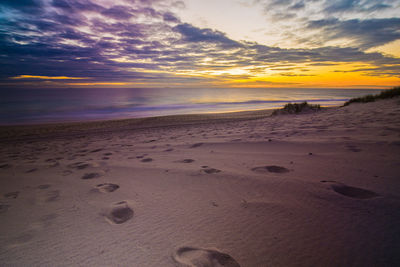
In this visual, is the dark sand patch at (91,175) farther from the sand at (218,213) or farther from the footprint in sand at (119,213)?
the footprint in sand at (119,213)

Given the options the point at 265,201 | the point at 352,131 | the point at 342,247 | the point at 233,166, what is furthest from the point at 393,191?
the point at 352,131

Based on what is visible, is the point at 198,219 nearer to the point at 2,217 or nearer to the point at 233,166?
the point at 233,166

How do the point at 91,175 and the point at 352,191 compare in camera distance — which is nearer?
the point at 352,191

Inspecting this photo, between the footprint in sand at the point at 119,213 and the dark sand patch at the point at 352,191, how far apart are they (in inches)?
74.5

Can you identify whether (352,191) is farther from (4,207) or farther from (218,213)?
(4,207)

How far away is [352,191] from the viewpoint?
167 centimetres

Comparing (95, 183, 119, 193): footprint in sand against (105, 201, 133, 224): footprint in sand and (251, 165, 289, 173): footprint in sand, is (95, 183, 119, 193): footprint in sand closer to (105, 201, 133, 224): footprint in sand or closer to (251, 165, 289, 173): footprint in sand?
(105, 201, 133, 224): footprint in sand

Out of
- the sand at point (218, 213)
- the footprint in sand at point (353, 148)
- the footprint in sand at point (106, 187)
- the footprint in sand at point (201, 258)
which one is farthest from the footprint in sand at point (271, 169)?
the footprint in sand at point (106, 187)

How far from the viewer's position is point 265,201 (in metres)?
1.64

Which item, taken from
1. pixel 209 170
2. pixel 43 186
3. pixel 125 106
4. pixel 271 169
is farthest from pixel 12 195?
pixel 125 106

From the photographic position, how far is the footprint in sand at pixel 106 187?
7.11 ft

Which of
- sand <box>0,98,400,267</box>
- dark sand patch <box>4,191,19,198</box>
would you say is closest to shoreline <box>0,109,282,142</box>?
dark sand patch <box>4,191,19,198</box>

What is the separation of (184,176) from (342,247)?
168 centimetres

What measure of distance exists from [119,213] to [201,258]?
909 millimetres
